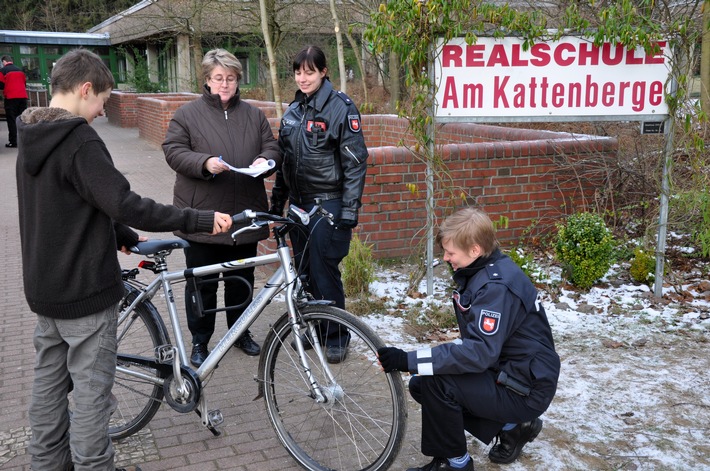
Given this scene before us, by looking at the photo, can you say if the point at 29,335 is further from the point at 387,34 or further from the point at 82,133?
the point at 387,34

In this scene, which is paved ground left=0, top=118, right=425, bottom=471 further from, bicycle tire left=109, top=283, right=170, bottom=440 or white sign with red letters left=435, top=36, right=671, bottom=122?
white sign with red letters left=435, top=36, right=671, bottom=122

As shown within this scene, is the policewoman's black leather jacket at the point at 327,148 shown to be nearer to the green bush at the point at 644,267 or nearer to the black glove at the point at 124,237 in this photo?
the black glove at the point at 124,237

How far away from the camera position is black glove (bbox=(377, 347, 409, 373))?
296 centimetres

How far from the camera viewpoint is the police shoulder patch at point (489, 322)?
298 centimetres

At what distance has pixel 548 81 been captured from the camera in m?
5.58

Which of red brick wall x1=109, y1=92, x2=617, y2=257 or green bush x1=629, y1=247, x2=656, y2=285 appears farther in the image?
red brick wall x1=109, y1=92, x2=617, y2=257

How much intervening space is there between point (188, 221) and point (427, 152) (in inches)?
120

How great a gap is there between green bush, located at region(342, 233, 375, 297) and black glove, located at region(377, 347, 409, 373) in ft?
8.99

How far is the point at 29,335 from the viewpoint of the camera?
17.2ft

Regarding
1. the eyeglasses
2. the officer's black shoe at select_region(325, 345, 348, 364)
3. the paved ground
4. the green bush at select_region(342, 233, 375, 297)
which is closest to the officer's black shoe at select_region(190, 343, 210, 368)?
the paved ground

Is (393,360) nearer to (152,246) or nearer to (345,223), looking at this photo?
(152,246)

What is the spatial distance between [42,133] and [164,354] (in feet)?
4.23

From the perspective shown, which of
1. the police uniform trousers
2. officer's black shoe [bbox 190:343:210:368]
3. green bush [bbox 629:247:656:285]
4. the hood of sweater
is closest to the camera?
the hood of sweater

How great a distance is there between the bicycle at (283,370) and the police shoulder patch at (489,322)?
463 millimetres
